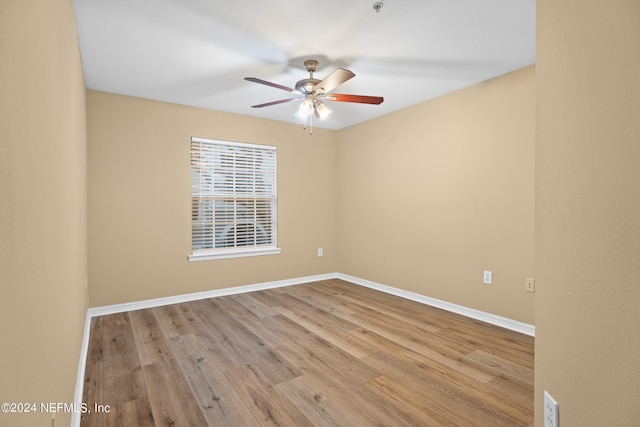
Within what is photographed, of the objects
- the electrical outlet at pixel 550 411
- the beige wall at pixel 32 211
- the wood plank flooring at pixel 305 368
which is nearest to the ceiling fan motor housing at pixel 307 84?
the beige wall at pixel 32 211

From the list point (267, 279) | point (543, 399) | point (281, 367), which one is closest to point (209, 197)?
point (267, 279)

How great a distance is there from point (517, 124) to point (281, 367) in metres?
3.03

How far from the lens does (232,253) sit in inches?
171

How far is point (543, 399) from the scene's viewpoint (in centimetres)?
98

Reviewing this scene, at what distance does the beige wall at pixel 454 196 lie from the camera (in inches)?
119

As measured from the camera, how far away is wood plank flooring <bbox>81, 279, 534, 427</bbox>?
1823 mm

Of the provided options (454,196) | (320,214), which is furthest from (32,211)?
(320,214)

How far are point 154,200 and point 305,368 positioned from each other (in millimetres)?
2742

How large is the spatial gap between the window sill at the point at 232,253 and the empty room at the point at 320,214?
3cm

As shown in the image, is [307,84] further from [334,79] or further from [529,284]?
[529,284]

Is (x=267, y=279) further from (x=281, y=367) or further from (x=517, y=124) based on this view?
(x=517, y=124)

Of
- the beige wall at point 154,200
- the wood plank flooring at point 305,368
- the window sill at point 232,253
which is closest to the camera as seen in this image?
the wood plank flooring at point 305,368

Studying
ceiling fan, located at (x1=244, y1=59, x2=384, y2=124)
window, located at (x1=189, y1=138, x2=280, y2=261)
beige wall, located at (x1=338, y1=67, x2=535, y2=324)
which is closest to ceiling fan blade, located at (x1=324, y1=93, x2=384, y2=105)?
ceiling fan, located at (x1=244, y1=59, x2=384, y2=124)

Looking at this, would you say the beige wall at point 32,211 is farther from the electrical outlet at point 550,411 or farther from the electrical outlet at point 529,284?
the electrical outlet at point 529,284
